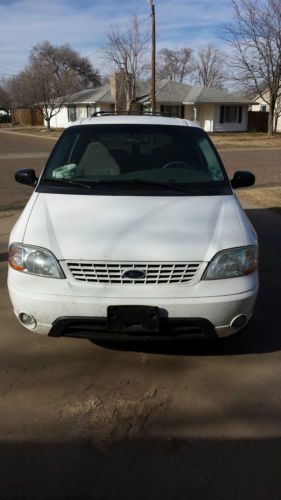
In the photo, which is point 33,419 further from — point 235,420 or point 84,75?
point 84,75

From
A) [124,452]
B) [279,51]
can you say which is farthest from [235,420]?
[279,51]

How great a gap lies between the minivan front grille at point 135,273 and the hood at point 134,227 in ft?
0.14

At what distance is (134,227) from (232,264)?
70 centimetres

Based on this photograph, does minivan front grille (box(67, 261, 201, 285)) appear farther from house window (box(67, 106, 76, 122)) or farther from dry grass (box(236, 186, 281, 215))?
house window (box(67, 106, 76, 122))

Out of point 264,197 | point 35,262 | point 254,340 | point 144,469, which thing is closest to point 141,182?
point 35,262

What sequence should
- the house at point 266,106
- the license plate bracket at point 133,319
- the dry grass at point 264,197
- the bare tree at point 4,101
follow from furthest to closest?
the bare tree at point 4,101, the house at point 266,106, the dry grass at point 264,197, the license plate bracket at point 133,319

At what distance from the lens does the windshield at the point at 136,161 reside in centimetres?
Answer: 396

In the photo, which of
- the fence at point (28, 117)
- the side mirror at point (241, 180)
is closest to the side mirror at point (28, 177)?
the side mirror at point (241, 180)

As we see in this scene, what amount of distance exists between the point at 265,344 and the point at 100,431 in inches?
65.4

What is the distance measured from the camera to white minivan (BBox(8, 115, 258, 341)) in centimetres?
304

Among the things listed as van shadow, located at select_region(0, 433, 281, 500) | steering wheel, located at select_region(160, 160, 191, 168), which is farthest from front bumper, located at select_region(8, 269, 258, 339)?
steering wheel, located at select_region(160, 160, 191, 168)

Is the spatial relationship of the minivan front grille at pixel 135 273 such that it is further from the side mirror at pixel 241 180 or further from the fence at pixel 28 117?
the fence at pixel 28 117

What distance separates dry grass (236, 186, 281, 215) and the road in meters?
5.56

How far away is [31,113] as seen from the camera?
6738 centimetres
